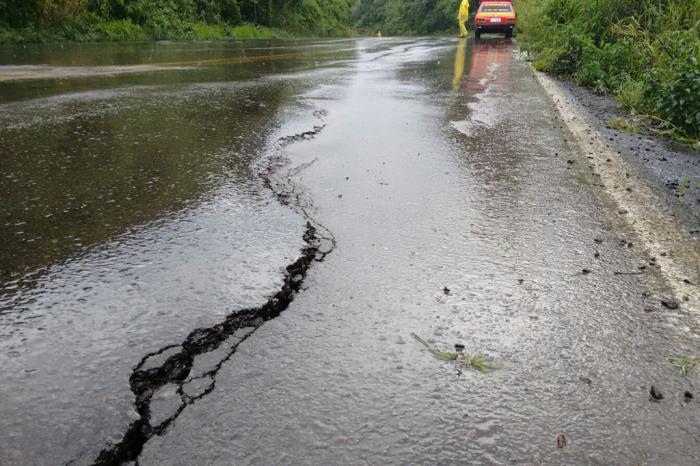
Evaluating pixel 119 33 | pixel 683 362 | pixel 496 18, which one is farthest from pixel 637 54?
pixel 496 18

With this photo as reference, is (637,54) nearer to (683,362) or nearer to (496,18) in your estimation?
(683,362)

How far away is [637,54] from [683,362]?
5929 mm

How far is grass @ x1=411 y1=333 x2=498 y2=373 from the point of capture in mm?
1753

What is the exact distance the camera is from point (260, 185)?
3422 millimetres

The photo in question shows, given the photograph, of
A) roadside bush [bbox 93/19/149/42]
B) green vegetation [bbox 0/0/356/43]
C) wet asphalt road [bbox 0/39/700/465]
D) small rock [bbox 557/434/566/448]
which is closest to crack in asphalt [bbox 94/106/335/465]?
wet asphalt road [bbox 0/39/700/465]

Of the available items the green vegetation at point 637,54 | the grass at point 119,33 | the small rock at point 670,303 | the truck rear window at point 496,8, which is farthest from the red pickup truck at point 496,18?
the small rock at point 670,303

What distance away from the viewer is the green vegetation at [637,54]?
4.71 metres

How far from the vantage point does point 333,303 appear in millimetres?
2115

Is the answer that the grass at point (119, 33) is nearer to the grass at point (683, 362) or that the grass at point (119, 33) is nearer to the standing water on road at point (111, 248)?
the standing water on road at point (111, 248)

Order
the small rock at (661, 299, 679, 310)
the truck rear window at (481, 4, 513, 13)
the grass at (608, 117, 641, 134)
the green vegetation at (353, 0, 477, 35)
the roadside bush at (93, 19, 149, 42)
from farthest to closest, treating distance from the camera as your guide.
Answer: the green vegetation at (353, 0, 477, 35) < the truck rear window at (481, 4, 513, 13) < the roadside bush at (93, 19, 149, 42) < the grass at (608, 117, 641, 134) < the small rock at (661, 299, 679, 310)

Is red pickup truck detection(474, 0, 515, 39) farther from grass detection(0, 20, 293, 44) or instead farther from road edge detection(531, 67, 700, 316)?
road edge detection(531, 67, 700, 316)

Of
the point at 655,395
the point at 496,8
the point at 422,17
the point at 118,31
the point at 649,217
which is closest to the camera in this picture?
the point at 655,395

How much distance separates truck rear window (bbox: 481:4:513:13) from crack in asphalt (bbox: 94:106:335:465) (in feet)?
72.5

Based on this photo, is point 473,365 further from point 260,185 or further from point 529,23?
point 529,23
